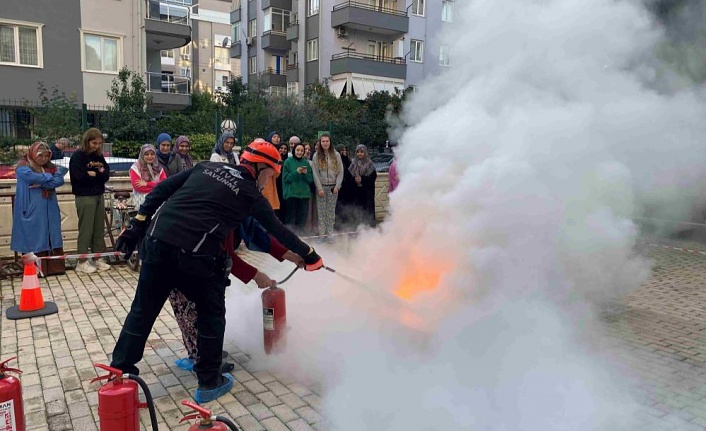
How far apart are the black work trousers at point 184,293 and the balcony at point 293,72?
3073 cm

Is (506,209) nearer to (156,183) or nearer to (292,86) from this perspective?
(156,183)

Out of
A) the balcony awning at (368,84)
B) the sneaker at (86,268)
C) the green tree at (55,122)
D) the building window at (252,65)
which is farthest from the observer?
the building window at (252,65)

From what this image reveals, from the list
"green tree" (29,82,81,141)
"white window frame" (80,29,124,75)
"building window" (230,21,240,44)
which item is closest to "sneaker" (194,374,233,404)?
"green tree" (29,82,81,141)

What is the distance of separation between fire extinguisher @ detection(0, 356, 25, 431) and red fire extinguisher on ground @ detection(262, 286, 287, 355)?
6.08 ft

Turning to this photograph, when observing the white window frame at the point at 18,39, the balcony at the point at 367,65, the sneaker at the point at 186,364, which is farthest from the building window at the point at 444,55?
the balcony at the point at 367,65

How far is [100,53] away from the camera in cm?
2144

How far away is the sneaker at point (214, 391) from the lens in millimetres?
3771

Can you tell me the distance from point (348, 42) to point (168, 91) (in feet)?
34.6

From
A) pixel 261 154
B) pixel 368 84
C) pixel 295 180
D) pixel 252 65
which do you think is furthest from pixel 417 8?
pixel 261 154

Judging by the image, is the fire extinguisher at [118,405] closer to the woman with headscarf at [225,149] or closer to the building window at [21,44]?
the woman with headscarf at [225,149]

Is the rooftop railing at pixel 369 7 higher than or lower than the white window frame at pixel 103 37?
higher

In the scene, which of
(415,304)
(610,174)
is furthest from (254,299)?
(610,174)

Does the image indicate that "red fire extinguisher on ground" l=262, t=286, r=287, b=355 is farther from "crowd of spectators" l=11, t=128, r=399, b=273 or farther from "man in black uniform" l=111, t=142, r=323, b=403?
"crowd of spectators" l=11, t=128, r=399, b=273

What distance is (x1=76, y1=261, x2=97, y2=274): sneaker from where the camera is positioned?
294 inches
